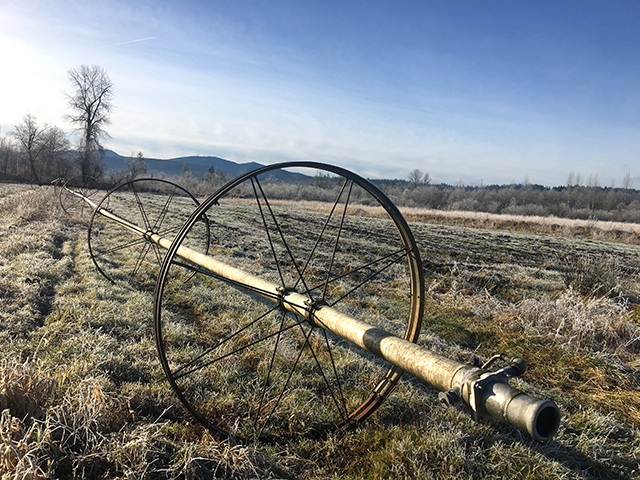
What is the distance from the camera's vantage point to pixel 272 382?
3988mm

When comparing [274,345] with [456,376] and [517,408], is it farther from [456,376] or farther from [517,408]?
[517,408]

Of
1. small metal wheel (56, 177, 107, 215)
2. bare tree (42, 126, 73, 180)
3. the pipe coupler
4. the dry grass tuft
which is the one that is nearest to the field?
the dry grass tuft

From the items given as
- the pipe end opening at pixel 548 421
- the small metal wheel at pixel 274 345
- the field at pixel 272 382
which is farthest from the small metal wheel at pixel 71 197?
the pipe end opening at pixel 548 421

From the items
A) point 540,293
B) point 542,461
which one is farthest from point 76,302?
point 540,293

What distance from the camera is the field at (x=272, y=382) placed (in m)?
2.67

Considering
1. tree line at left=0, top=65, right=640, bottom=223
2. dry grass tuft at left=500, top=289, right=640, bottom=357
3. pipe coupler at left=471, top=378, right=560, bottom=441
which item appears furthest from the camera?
tree line at left=0, top=65, right=640, bottom=223

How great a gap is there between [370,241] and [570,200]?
69514 millimetres

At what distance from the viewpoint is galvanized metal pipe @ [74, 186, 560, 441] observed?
1.71 m

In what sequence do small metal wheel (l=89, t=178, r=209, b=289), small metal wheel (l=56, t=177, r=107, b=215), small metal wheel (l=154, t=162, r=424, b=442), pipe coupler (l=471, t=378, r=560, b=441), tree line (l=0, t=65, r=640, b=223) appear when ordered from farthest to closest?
tree line (l=0, t=65, r=640, b=223) → small metal wheel (l=56, t=177, r=107, b=215) → small metal wheel (l=89, t=178, r=209, b=289) → small metal wheel (l=154, t=162, r=424, b=442) → pipe coupler (l=471, t=378, r=560, b=441)

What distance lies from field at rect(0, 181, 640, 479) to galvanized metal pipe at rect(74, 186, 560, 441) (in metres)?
0.47

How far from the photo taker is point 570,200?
220 feet

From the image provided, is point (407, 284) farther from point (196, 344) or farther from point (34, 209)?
point (34, 209)

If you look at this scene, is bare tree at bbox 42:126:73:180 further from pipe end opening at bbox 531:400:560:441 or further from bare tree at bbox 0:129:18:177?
pipe end opening at bbox 531:400:560:441

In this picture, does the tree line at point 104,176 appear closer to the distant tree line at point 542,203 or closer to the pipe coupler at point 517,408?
the distant tree line at point 542,203
